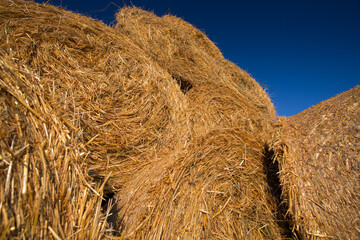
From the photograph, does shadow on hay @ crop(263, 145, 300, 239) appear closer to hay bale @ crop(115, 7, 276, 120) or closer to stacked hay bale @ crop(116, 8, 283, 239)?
stacked hay bale @ crop(116, 8, 283, 239)

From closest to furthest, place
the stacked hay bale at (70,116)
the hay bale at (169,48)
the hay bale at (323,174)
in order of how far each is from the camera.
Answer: the stacked hay bale at (70,116) → the hay bale at (323,174) → the hay bale at (169,48)

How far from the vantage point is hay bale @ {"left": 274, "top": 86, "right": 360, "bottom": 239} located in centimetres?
118

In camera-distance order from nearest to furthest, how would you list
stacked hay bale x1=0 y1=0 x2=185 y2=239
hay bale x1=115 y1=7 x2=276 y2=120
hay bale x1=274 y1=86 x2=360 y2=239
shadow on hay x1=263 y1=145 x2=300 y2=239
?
stacked hay bale x1=0 y1=0 x2=185 y2=239
hay bale x1=274 y1=86 x2=360 y2=239
shadow on hay x1=263 y1=145 x2=300 y2=239
hay bale x1=115 y1=7 x2=276 y2=120

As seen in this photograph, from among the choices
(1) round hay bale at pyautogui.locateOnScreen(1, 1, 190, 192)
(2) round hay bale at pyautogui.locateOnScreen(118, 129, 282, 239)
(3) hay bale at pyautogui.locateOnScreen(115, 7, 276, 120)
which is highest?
(3) hay bale at pyautogui.locateOnScreen(115, 7, 276, 120)

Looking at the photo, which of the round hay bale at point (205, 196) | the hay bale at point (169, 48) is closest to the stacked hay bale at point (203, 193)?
the round hay bale at point (205, 196)

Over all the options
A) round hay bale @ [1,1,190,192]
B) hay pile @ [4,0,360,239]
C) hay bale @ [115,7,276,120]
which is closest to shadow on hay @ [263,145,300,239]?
hay pile @ [4,0,360,239]

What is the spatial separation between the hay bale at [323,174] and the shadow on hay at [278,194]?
10cm

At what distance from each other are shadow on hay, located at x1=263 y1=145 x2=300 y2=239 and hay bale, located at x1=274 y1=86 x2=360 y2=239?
10 cm

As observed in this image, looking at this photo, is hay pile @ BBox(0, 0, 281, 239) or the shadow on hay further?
the shadow on hay

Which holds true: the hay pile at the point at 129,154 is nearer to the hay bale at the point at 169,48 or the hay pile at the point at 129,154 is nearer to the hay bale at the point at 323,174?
the hay bale at the point at 323,174

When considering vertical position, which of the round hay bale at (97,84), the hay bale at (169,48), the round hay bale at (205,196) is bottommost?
the round hay bale at (205,196)

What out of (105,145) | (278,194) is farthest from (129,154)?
(278,194)

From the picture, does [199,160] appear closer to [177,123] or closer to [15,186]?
[177,123]

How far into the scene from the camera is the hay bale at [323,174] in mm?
1181
